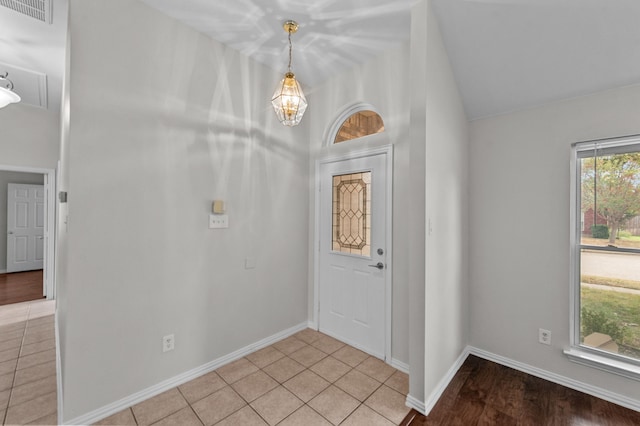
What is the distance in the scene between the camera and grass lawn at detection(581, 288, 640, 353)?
2053mm

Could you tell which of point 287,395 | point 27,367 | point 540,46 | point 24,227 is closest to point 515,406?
point 287,395

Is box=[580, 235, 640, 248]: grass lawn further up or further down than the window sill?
further up

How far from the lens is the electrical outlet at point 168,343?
214cm

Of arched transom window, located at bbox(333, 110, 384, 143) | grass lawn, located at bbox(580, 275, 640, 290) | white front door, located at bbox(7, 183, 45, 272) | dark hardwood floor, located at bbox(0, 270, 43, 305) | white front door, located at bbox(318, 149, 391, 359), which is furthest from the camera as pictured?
white front door, located at bbox(7, 183, 45, 272)

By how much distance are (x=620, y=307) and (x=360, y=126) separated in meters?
2.66

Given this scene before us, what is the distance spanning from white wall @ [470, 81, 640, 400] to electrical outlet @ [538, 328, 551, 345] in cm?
3

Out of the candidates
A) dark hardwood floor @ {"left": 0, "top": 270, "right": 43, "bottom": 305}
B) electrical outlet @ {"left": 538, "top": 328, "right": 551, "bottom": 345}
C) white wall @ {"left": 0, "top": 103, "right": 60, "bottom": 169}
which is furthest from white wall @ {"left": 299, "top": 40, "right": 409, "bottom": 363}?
dark hardwood floor @ {"left": 0, "top": 270, "right": 43, "bottom": 305}

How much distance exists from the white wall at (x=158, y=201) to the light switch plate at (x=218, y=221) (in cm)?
5

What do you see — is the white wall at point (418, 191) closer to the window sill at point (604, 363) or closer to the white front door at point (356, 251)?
the white front door at point (356, 251)

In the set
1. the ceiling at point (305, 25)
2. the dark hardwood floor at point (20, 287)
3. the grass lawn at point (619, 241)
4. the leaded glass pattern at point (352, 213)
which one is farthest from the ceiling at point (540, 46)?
the dark hardwood floor at point (20, 287)

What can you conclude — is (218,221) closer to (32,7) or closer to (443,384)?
(32,7)

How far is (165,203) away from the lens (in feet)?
7.08

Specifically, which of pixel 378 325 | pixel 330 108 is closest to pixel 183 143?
pixel 330 108

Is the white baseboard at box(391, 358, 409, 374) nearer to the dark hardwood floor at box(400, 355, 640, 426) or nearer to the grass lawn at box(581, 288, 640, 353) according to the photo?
the dark hardwood floor at box(400, 355, 640, 426)
